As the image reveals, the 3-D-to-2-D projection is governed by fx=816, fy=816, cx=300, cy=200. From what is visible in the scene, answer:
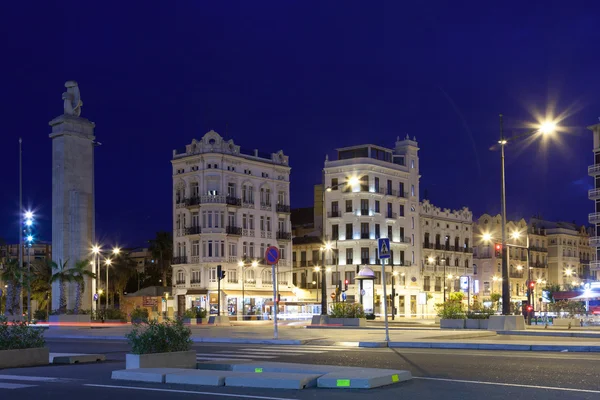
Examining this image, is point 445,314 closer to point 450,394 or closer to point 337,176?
point 450,394

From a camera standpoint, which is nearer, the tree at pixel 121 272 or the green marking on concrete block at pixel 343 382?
the green marking on concrete block at pixel 343 382

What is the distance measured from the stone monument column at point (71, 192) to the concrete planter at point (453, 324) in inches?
1233

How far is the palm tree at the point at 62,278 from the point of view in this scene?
59.5m

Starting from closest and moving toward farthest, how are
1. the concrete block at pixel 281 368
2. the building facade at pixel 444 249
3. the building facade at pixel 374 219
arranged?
1. the concrete block at pixel 281 368
2. the building facade at pixel 374 219
3. the building facade at pixel 444 249

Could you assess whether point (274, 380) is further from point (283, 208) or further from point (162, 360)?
point (283, 208)

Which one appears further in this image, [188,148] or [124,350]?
[188,148]

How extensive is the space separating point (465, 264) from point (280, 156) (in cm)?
3098

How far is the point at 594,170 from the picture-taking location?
85.1 metres

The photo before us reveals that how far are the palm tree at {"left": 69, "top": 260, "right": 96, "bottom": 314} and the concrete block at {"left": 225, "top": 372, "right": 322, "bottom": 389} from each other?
48.1 metres

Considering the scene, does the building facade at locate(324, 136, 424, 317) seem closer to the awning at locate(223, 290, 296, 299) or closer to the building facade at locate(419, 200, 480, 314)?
the building facade at locate(419, 200, 480, 314)

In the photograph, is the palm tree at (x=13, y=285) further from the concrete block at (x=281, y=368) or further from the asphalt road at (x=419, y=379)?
the concrete block at (x=281, y=368)

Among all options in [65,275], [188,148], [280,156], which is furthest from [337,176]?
[65,275]

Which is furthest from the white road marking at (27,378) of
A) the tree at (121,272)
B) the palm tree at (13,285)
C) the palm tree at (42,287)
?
the tree at (121,272)

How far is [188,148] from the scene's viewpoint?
84625 mm
